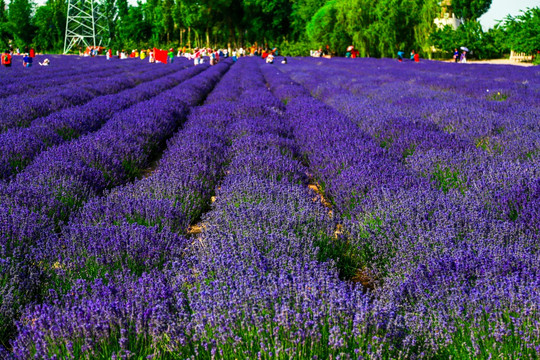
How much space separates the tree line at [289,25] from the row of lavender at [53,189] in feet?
70.0

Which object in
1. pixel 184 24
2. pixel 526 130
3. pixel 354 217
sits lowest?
pixel 354 217

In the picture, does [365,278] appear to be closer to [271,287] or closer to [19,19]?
[271,287]

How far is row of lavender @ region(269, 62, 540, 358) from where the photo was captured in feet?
5.92

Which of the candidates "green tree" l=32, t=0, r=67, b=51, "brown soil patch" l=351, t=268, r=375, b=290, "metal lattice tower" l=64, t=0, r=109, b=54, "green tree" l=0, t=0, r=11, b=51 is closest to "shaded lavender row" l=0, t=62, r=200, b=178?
"brown soil patch" l=351, t=268, r=375, b=290

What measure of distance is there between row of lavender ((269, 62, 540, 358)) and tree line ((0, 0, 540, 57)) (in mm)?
21464

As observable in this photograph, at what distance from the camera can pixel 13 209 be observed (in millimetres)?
3092

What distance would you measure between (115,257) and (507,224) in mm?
1969

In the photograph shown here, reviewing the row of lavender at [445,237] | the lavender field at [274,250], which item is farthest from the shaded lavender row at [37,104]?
the row of lavender at [445,237]

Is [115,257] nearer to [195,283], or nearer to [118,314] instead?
[195,283]

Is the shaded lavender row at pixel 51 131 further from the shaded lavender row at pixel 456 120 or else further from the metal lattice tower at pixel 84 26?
the metal lattice tower at pixel 84 26

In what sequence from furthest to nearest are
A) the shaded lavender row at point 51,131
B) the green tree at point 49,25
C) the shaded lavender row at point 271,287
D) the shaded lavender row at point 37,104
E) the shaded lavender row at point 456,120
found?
the green tree at point 49,25
the shaded lavender row at point 37,104
the shaded lavender row at point 456,120
the shaded lavender row at point 51,131
the shaded lavender row at point 271,287

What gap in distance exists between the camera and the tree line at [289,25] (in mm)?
32656

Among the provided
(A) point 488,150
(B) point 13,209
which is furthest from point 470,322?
(A) point 488,150

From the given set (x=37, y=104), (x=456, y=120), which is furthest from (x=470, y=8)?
(x=37, y=104)
